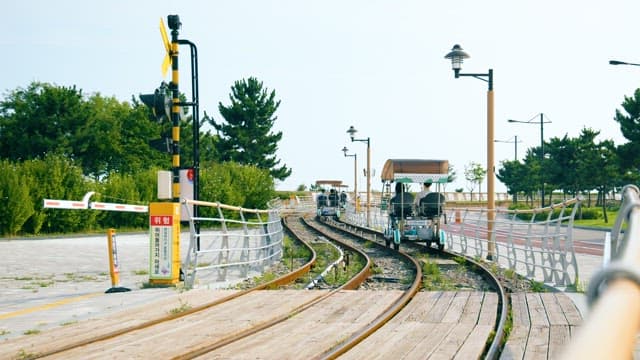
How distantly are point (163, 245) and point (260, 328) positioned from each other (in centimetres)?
455

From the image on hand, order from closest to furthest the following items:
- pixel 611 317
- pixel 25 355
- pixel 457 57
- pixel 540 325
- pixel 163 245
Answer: pixel 611 317
pixel 25 355
pixel 540 325
pixel 163 245
pixel 457 57

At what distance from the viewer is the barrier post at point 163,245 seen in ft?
39.0

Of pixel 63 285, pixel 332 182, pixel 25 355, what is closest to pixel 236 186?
pixel 332 182

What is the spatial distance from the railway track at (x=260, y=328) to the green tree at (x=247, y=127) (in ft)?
223

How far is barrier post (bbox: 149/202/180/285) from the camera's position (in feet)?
39.0

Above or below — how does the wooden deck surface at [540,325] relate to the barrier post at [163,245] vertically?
below

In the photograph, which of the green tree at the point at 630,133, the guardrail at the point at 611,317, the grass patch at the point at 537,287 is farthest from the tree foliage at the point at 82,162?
the green tree at the point at 630,133

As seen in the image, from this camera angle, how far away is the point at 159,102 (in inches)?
488

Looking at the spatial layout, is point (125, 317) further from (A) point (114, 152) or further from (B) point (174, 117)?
(A) point (114, 152)

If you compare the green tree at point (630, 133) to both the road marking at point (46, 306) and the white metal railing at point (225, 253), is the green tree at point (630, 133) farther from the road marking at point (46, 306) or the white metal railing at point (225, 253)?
the road marking at point (46, 306)

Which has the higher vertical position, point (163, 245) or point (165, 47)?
point (165, 47)

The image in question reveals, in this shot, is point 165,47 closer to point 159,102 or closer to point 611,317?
point 159,102

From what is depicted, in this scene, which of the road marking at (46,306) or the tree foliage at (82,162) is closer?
the road marking at (46,306)

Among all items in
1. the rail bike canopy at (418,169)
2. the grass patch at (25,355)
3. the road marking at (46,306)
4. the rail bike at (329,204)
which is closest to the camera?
the grass patch at (25,355)
